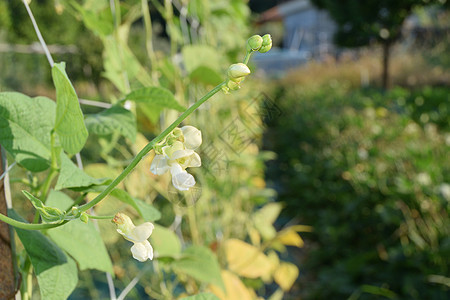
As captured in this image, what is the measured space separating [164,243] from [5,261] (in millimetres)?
393

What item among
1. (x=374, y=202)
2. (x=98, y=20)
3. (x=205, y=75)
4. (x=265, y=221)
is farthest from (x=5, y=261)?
(x=374, y=202)

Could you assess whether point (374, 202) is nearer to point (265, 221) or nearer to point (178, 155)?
point (265, 221)

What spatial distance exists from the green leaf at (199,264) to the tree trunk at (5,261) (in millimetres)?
326

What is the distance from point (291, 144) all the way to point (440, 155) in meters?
2.15

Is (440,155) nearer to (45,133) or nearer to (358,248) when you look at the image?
(358,248)

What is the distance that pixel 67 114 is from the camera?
344 mm

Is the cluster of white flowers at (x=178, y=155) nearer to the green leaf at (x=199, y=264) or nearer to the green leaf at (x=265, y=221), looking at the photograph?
the green leaf at (x=199, y=264)

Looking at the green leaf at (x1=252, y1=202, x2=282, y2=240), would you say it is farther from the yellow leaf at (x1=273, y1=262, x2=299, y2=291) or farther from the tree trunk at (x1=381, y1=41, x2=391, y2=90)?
the tree trunk at (x1=381, y1=41, x2=391, y2=90)

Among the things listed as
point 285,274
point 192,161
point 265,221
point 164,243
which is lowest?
point 285,274

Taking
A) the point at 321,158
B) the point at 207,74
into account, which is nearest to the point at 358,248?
the point at 321,158

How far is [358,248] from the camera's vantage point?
2.31m

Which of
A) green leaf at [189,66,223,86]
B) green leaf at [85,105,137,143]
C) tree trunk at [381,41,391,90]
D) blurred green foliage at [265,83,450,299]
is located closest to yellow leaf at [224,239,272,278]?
green leaf at [189,66,223,86]

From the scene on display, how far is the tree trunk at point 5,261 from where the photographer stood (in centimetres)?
36

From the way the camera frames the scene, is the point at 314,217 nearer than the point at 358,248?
No
